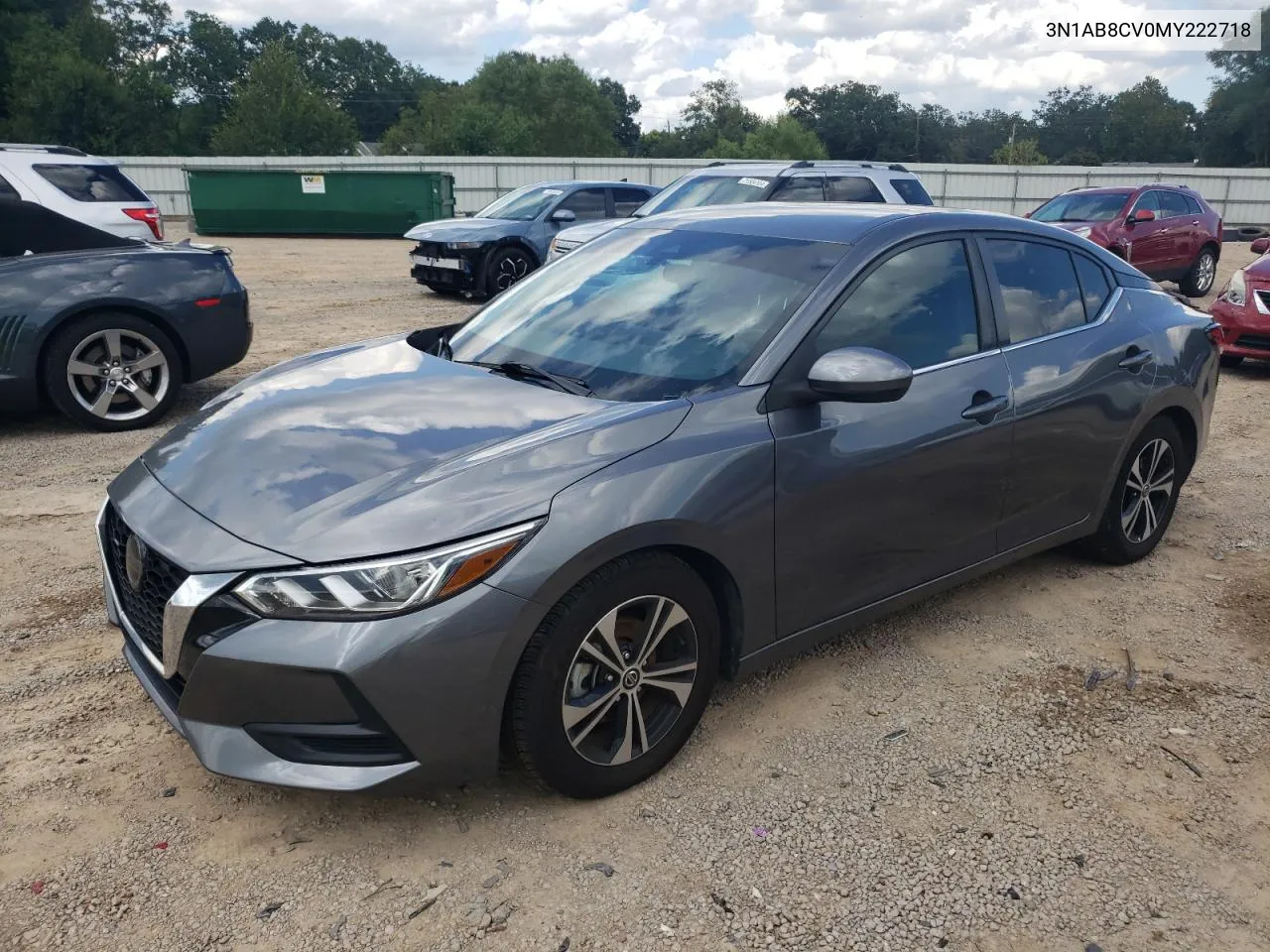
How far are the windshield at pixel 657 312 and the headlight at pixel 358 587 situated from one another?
88 cm

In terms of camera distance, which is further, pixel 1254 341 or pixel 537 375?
pixel 1254 341

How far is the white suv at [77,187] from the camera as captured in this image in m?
8.27

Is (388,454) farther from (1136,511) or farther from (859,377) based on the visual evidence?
(1136,511)

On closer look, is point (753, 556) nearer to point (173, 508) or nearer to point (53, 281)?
point (173, 508)

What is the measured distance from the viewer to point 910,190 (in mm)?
11578

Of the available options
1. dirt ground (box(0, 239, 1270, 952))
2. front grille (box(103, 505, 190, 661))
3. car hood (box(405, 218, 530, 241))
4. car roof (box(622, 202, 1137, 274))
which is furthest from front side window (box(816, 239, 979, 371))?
car hood (box(405, 218, 530, 241))

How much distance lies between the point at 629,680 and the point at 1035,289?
2.35 metres

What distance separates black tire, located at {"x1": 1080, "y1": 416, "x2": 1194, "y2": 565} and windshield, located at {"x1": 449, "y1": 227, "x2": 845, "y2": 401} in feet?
6.32

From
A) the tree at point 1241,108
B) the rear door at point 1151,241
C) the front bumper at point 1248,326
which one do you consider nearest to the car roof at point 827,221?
the front bumper at point 1248,326

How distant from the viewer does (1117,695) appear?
3.49 metres

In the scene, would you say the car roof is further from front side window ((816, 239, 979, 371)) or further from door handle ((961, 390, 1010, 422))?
door handle ((961, 390, 1010, 422))

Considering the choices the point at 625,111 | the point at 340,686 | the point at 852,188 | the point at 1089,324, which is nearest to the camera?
the point at 340,686

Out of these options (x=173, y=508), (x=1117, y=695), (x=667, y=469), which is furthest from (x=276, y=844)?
(x=1117, y=695)

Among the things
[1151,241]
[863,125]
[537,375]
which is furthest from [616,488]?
[863,125]
